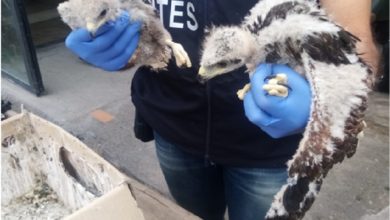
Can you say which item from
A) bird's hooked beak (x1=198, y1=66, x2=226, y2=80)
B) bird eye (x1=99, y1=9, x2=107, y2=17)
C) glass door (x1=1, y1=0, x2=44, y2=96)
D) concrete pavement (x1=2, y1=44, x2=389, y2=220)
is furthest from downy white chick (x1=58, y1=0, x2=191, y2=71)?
glass door (x1=1, y1=0, x2=44, y2=96)

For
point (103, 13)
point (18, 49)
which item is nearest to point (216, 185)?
point (103, 13)

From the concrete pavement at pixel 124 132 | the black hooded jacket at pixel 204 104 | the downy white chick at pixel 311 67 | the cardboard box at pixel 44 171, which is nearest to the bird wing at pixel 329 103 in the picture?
the downy white chick at pixel 311 67

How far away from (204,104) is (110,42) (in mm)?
279


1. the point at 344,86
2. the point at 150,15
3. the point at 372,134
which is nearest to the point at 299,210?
the point at 344,86

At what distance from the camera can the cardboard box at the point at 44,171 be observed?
4.79 ft

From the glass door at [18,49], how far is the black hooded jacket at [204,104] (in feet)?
6.41

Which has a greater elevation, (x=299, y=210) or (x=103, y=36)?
(x=103, y=36)

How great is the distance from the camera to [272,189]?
4.00ft

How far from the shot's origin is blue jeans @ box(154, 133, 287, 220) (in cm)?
123

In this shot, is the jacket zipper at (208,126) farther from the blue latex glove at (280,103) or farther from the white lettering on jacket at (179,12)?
the blue latex glove at (280,103)

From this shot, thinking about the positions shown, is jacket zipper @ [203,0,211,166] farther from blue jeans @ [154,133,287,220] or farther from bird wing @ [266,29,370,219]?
bird wing @ [266,29,370,219]

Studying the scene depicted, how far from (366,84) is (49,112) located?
244 centimetres

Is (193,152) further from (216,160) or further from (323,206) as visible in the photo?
(323,206)

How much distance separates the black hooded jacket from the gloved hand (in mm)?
129
